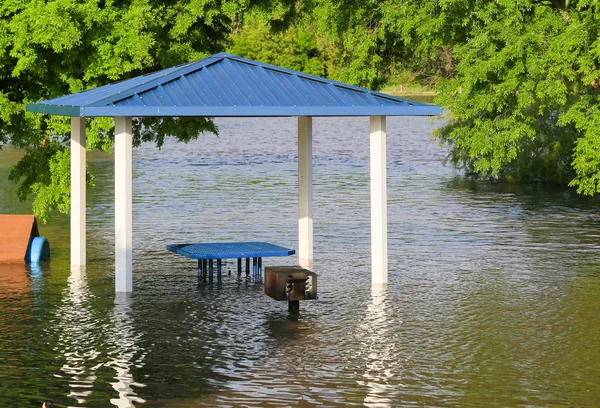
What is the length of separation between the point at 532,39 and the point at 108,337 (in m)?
13.6

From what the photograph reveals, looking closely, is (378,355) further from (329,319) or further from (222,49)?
(222,49)

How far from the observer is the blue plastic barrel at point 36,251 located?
69.1 feet

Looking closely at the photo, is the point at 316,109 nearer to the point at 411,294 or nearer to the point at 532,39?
the point at 411,294

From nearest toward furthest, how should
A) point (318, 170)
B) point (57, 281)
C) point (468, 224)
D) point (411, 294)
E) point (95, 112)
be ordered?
point (95, 112)
point (411, 294)
point (57, 281)
point (468, 224)
point (318, 170)

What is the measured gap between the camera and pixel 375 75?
29828mm

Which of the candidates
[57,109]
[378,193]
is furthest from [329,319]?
[57,109]

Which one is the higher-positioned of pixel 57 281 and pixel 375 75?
pixel 375 75

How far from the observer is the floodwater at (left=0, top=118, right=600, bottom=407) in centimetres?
1182

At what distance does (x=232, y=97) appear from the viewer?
685 inches

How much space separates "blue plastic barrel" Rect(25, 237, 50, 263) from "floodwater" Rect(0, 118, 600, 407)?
0.38 metres

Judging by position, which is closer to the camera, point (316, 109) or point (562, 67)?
point (316, 109)

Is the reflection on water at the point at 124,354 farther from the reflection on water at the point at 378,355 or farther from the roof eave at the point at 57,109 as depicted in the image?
the roof eave at the point at 57,109

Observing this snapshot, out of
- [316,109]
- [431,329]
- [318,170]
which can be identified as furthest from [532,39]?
[318,170]

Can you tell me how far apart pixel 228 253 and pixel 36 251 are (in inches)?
179
